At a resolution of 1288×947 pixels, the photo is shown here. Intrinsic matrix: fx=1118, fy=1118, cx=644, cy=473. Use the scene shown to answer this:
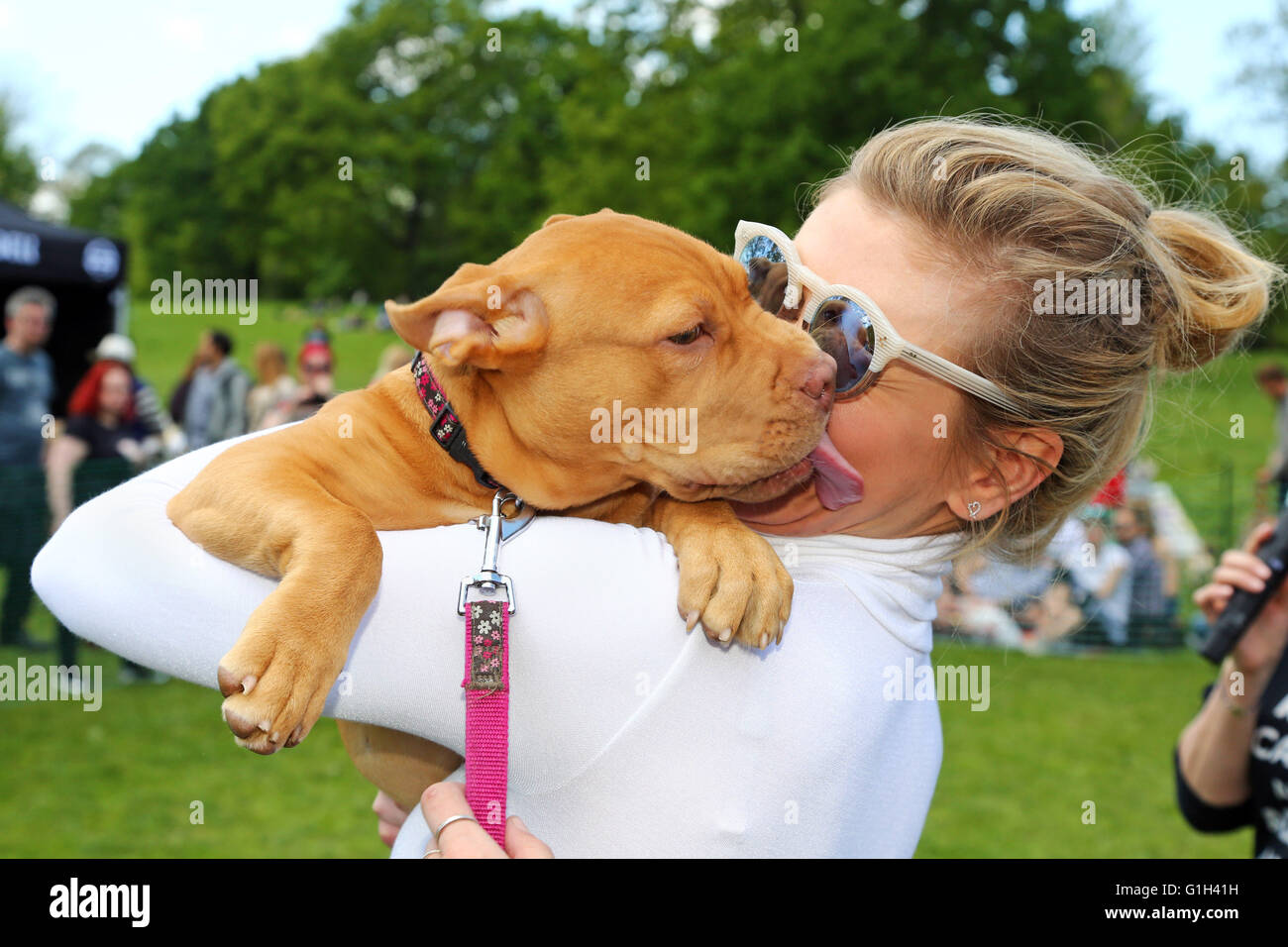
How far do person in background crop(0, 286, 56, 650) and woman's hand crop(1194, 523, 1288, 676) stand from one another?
313 inches

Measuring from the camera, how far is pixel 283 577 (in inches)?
85.7

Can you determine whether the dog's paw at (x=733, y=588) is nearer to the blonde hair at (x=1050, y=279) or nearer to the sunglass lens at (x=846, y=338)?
the sunglass lens at (x=846, y=338)

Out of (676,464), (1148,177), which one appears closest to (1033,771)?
(1148,177)

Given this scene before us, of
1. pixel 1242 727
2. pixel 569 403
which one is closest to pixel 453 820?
pixel 569 403

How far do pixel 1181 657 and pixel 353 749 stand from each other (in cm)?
1167

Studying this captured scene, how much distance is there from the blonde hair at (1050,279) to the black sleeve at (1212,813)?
4.68 ft

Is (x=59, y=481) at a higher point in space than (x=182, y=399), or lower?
lower

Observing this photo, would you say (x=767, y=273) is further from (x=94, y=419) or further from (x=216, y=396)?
(x=216, y=396)

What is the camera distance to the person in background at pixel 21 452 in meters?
8.48

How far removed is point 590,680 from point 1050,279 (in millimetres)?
1369

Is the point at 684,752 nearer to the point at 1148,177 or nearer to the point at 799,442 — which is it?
the point at 799,442

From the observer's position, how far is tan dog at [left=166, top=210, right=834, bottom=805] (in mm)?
2434

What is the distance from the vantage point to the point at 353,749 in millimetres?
2693
